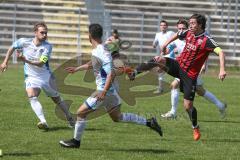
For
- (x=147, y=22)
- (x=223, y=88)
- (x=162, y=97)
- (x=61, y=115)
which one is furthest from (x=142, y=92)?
(x=147, y=22)

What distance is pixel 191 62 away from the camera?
35.2 feet

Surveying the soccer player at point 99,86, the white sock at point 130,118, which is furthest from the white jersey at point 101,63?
the white sock at point 130,118

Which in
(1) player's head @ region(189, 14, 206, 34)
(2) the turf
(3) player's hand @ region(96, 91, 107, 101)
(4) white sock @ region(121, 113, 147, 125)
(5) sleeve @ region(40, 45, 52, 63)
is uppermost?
(1) player's head @ region(189, 14, 206, 34)

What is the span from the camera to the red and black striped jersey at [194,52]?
10.6 m

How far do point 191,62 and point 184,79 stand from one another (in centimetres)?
30

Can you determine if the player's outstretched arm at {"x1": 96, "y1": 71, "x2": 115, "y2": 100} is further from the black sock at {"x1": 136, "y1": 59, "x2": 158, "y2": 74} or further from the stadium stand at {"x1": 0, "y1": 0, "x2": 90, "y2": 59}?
the stadium stand at {"x1": 0, "y1": 0, "x2": 90, "y2": 59}

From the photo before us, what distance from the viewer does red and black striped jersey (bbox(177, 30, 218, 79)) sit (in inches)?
418

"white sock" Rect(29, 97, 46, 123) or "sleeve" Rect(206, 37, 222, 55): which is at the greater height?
"sleeve" Rect(206, 37, 222, 55)

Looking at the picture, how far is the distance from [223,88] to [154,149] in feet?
41.9

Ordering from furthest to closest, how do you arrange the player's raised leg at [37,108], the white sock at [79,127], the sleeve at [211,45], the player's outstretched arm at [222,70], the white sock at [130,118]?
the player's raised leg at [37,108] → the sleeve at [211,45] → the white sock at [130,118] → the player's outstretched arm at [222,70] → the white sock at [79,127]

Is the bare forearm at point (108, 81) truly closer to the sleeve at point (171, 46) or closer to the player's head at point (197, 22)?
the player's head at point (197, 22)

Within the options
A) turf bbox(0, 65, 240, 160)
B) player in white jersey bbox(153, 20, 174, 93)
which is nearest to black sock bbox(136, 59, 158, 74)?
turf bbox(0, 65, 240, 160)

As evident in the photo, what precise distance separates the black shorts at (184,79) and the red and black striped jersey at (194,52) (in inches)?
2.7

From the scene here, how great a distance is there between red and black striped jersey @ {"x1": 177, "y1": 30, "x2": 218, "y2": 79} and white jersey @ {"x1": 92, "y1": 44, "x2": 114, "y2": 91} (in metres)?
2.01
